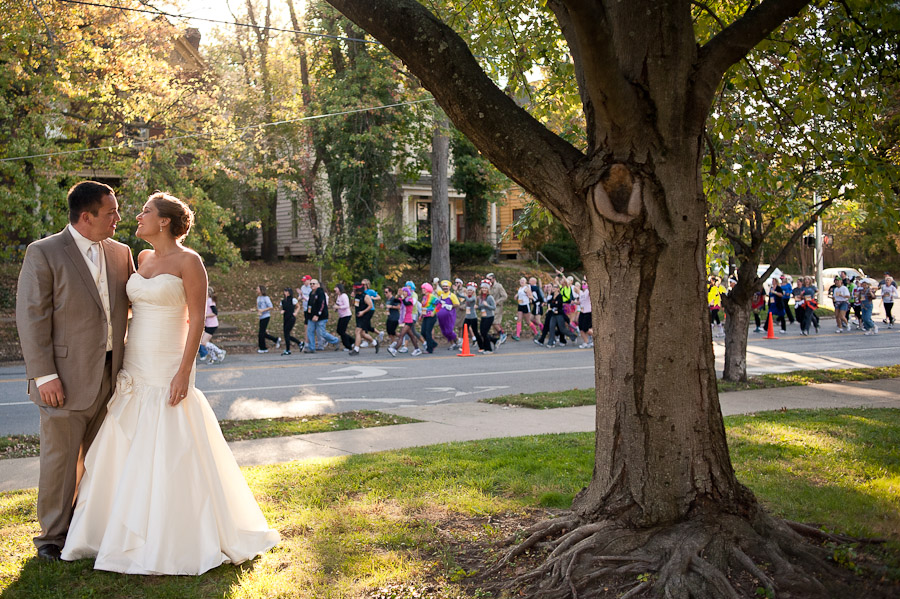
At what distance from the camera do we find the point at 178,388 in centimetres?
471

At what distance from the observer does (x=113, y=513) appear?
451cm

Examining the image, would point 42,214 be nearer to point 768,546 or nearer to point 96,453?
point 96,453

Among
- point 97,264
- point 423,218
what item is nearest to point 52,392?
point 97,264

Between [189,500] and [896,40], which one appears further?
[896,40]

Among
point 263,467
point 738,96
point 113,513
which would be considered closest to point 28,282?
point 113,513

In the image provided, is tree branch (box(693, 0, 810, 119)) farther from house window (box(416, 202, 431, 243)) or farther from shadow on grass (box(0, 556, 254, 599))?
house window (box(416, 202, 431, 243))

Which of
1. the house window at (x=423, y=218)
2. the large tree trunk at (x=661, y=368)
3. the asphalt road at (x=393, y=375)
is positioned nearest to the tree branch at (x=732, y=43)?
the large tree trunk at (x=661, y=368)

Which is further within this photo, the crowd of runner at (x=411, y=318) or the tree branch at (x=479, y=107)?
the crowd of runner at (x=411, y=318)

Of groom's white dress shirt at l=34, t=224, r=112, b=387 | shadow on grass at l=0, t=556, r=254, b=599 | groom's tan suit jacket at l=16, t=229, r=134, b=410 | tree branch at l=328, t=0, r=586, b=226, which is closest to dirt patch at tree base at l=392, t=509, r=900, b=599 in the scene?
shadow on grass at l=0, t=556, r=254, b=599

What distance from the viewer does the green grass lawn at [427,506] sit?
171 inches

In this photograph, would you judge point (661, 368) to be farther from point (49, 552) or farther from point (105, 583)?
point (49, 552)

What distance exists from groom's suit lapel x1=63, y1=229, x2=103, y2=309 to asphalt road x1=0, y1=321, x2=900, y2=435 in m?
5.97

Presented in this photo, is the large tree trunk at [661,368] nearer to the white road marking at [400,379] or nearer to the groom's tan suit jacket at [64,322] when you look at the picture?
the groom's tan suit jacket at [64,322]

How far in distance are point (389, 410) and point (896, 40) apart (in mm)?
7690
